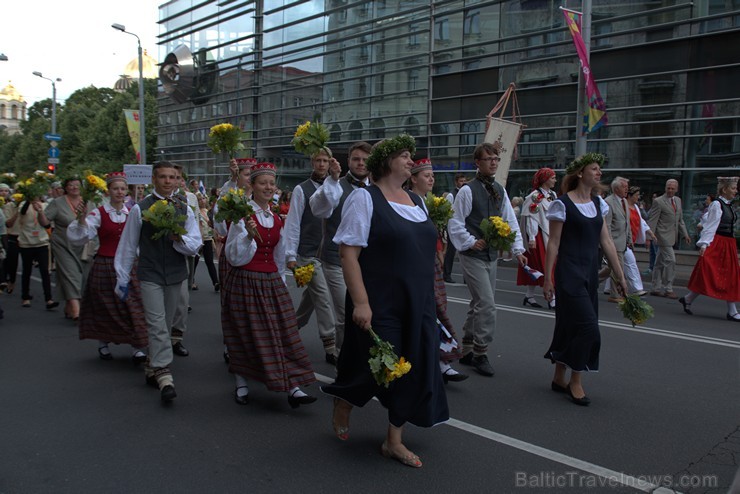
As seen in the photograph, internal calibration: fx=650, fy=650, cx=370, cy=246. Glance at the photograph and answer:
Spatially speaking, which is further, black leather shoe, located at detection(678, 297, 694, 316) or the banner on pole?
the banner on pole

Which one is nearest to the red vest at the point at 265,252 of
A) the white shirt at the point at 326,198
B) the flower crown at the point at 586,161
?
the white shirt at the point at 326,198

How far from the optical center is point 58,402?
5383mm

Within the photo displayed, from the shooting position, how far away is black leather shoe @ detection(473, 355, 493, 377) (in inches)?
241

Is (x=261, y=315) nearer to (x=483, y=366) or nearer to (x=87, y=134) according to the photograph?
(x=483, y=366)

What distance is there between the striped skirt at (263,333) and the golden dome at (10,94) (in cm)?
13839

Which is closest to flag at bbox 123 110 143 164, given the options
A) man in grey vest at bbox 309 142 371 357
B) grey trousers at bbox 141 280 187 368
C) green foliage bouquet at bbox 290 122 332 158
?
man in grey vest at bbox 309 142 371 357

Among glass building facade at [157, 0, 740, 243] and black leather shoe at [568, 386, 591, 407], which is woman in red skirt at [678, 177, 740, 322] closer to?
black leather shoe at [568, 386, 591, 407]

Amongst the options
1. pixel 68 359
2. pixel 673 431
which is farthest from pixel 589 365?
pixel 68 359

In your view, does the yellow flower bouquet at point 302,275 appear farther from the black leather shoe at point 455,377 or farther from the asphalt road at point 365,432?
the black leather shoe at point 455,377

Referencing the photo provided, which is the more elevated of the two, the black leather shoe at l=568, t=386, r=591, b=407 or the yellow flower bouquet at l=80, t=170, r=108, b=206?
the yellow flower bouquet at l=80, t=170, r=108, b=206

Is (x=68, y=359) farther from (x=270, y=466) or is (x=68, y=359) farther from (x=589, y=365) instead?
(x=589, y=365)

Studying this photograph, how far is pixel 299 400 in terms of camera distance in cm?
502

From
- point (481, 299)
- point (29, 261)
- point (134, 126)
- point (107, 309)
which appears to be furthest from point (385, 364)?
point (134, 126)

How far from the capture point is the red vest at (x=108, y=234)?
685cm
